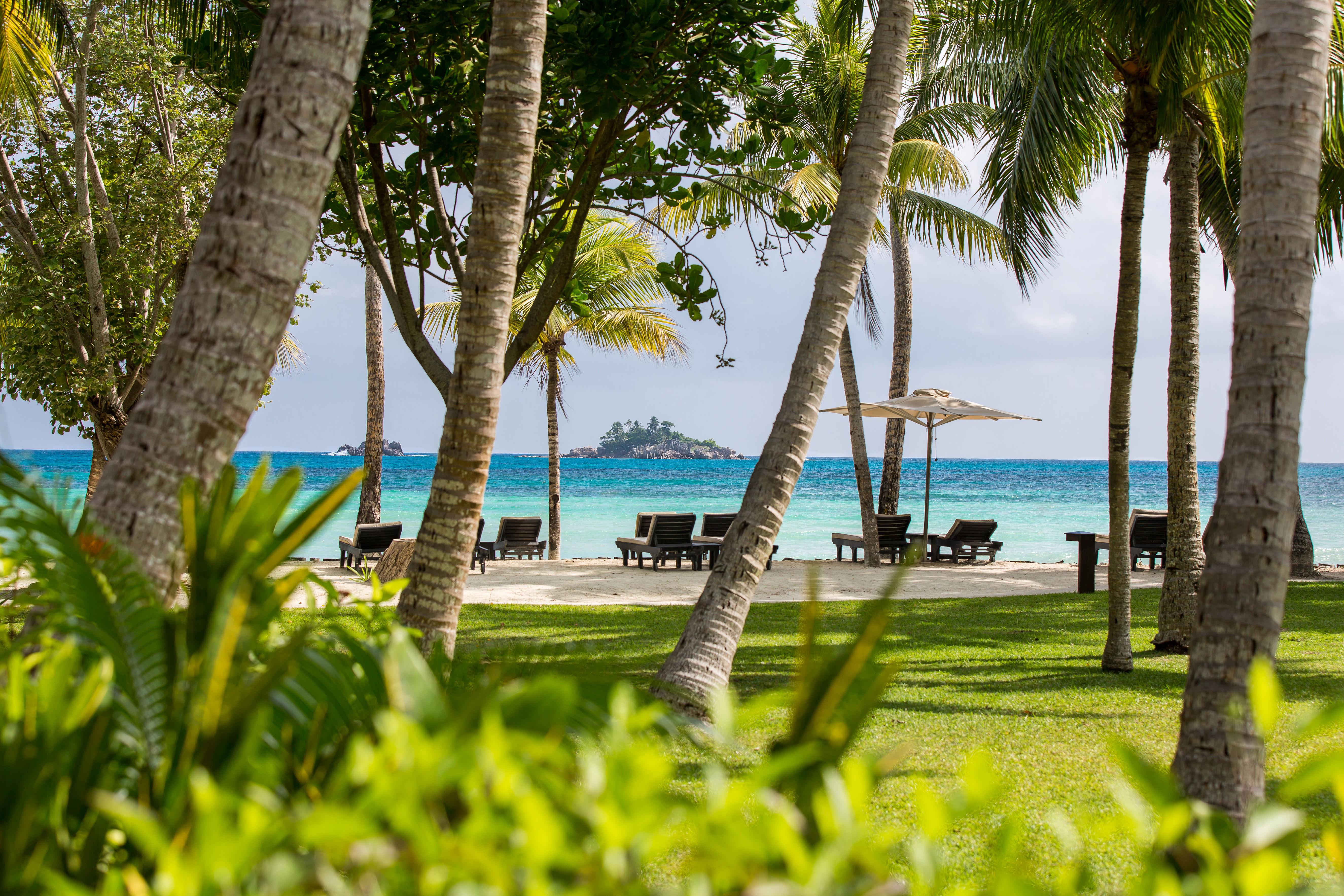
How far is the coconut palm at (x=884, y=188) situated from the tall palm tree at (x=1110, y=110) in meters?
2.71

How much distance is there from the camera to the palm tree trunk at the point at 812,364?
4590 mm

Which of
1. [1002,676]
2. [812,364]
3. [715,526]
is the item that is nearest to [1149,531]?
[715,526]

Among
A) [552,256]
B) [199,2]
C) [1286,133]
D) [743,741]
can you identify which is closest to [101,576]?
[1286,133]

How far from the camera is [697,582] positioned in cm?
1309

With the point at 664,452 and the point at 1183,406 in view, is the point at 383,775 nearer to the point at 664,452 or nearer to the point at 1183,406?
the point at 1183,406

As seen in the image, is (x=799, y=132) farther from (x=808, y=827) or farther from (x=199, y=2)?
(x=808, y=827)

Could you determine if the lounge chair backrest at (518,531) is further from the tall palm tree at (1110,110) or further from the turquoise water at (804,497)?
the tall palm tree at (1110,110)

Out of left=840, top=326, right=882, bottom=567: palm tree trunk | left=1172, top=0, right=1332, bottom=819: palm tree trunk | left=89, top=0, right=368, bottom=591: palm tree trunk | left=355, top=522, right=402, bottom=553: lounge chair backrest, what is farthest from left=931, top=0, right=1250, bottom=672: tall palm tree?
left=355, top=522, right=402, bottom=553: lounge chair backrest

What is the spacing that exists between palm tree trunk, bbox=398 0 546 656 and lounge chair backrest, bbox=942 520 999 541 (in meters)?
14.0

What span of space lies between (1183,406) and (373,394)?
13464 mm

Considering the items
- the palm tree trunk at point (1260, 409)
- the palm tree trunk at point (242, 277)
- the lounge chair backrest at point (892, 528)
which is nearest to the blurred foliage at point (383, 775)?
the palm tree trunk at point (242, 277)

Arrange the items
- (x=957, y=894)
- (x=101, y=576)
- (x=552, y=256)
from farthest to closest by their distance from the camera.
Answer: (x=552, y=256) < (x=101, y=576) < (x=957, y=894)

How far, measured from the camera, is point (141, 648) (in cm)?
126

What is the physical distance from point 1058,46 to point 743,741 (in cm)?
583
